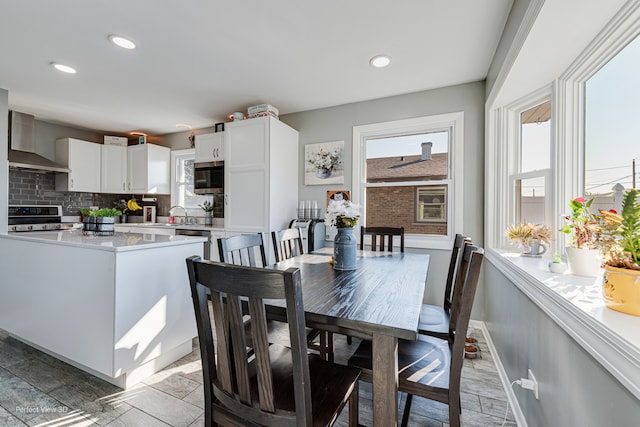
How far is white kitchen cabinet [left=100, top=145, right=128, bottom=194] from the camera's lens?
461cm

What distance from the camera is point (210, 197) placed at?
459cm

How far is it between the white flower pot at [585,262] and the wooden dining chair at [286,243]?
1673mm

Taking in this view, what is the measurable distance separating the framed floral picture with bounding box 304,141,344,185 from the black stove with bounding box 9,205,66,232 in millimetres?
3827

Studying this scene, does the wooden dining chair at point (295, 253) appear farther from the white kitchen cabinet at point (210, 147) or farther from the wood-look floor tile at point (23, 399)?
the white kitchen cabinet at point (210, 147)

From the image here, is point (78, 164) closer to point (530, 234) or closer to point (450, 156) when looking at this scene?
point (450, 156)

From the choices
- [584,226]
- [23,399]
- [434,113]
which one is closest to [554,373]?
[584,226]

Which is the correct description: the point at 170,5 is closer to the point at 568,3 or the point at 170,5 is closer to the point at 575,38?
the point at 568,3

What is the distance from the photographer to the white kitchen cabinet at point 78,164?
13.7 feet

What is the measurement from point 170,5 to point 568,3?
220 cm

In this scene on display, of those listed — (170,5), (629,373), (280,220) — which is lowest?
(629,373)

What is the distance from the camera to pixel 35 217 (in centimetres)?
391

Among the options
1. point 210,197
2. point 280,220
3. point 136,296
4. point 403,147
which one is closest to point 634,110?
point 403,147

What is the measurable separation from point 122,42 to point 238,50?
0.90 meters

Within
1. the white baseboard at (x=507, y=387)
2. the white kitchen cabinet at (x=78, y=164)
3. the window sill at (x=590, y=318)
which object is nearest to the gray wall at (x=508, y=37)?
the window sill at (x=590, y=318)
